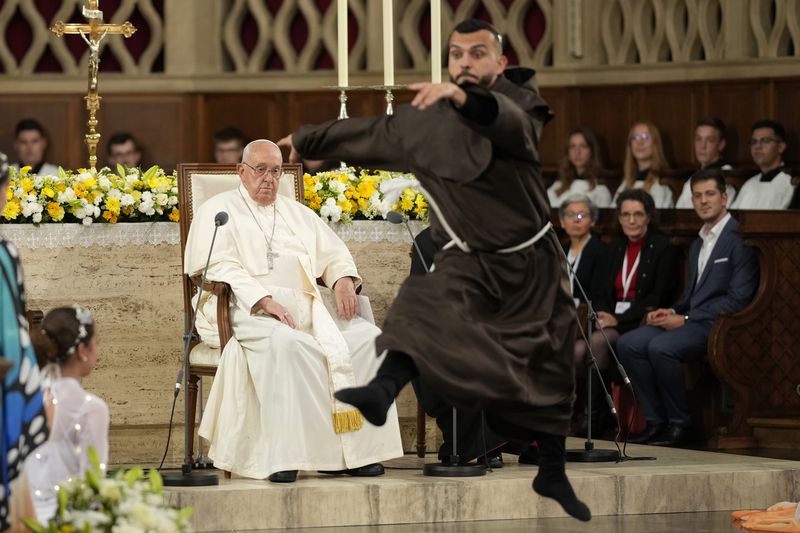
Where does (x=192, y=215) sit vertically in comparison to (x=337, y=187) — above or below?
below

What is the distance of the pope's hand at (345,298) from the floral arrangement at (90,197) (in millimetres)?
957

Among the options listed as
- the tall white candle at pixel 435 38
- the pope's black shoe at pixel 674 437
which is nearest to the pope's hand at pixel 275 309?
the tall white candle at pixel 435 38

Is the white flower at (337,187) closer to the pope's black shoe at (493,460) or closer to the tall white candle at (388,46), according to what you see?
the tall white candle at (388,46)

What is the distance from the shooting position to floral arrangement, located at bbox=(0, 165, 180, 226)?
841 cm

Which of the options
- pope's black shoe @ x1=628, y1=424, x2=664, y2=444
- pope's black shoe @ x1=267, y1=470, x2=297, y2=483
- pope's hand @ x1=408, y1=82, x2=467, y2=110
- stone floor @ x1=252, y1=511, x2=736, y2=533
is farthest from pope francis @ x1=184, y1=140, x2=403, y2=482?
pope's hand @ x1=408, y1=82, x2=467, y2=110

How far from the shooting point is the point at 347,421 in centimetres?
769

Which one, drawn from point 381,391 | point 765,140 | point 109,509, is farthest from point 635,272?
point 109,509

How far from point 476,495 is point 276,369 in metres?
1.02

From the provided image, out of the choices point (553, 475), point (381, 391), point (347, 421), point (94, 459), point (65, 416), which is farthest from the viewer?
point (347, 421)

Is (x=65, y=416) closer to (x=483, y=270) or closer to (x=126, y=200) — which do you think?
(x=483, y=270)

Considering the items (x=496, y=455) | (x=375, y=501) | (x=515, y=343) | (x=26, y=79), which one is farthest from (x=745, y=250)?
(x=26, y=79)

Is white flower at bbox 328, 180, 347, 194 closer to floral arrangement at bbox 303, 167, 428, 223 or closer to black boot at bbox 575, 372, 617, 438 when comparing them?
floral arrangement at bbox 303, 167, 428, 223

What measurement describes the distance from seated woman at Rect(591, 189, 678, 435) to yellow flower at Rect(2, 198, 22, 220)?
3259 mm

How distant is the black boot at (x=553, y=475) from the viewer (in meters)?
5.94
